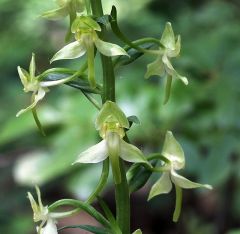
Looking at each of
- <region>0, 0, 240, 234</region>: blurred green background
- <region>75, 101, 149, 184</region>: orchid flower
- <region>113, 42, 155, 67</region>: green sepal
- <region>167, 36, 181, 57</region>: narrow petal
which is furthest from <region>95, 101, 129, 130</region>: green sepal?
<region>0, 0, 240, 234</region>: blurred green background

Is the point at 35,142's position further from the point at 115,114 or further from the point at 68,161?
the point at 115,114

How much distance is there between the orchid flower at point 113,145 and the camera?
5.46 ft

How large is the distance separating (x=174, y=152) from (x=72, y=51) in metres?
0.40

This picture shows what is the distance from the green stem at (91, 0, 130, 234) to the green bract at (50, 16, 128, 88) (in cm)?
4

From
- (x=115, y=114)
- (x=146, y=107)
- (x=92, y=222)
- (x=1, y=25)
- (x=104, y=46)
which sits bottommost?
(x=92, y=222)

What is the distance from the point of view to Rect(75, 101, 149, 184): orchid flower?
1.66m

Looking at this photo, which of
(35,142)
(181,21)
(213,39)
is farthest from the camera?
(35,142)

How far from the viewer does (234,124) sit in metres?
2.69

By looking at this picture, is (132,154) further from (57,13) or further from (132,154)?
(57,13)

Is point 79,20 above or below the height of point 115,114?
above

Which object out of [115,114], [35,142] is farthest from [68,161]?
[35,142]

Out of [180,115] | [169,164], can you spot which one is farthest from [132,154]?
[180,115]

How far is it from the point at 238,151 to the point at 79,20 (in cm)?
127

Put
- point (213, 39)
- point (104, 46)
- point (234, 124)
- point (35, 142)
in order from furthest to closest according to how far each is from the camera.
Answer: point (35, 142)
point (213, 39)
point (234, 124)
point (104, 46)
